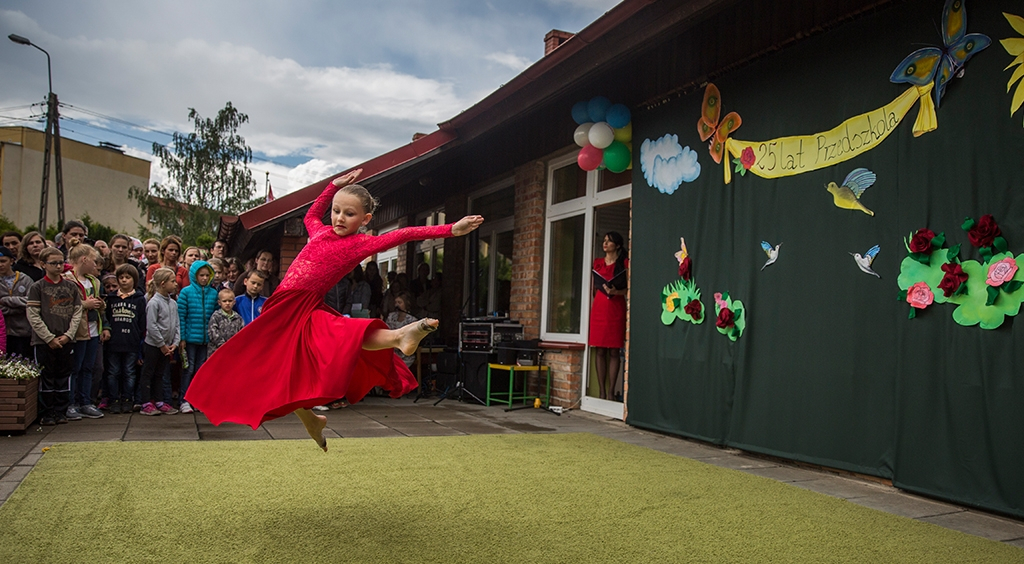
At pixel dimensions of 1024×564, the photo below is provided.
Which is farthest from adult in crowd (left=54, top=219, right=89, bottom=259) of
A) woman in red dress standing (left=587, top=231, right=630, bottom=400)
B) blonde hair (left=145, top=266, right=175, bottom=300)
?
woman in red dress standing (left=587, top=231, right=630, bottom=400)

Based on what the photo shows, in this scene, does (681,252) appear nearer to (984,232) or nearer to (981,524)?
(984,232)

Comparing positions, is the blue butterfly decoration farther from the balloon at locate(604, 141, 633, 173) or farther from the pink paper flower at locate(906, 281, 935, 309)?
the balloon at locate(604, 141, 633, 173)

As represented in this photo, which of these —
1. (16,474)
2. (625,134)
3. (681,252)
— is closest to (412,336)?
(16,474)

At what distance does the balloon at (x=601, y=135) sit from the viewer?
7250mm

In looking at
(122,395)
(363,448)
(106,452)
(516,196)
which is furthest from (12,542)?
(516,196)

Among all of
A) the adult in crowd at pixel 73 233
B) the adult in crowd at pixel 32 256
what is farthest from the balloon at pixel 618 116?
the adult in crowd at pixel 32 256

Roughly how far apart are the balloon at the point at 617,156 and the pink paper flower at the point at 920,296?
346cm

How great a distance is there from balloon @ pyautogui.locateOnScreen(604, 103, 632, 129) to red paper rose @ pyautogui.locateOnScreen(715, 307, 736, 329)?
2.37 meters

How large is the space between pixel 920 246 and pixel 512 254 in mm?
6155

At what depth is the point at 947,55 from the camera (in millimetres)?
4262

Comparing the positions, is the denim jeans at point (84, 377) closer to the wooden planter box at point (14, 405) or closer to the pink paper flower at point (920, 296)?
the wooden planter box at point (14, 405)

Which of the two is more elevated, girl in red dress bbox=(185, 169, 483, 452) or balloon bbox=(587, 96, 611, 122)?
balloon bbox=(587, 96, 611, 122)

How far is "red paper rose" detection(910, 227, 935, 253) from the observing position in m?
4.27

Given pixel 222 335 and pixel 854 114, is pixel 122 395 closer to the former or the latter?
pixel 222 335
